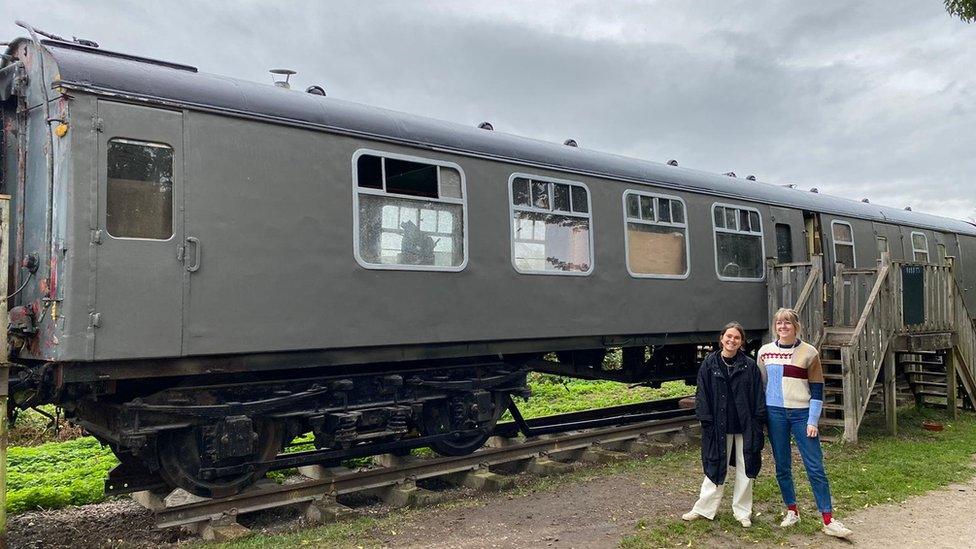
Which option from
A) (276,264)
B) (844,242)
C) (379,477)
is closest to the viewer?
(276,264)

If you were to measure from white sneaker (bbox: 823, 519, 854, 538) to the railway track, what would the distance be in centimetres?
280

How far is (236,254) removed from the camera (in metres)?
5.83

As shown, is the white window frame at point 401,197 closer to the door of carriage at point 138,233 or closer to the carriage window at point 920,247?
the door of carriage at point 138,233

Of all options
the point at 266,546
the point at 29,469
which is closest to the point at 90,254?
the point at 266,546

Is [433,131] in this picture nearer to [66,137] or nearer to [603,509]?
[66,137]

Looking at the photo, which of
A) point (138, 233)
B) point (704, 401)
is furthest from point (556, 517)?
point (138, 233)

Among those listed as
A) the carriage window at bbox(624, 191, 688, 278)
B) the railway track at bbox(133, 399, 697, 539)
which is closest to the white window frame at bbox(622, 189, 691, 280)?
the carriage window at bbox(624, 191, 688, 278)

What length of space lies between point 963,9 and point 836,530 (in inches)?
285

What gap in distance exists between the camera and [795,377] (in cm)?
568

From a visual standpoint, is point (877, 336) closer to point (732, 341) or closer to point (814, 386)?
point (814, 386)

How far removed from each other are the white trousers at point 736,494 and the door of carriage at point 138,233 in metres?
4.14

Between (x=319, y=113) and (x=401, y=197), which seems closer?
(x=319, y=113)

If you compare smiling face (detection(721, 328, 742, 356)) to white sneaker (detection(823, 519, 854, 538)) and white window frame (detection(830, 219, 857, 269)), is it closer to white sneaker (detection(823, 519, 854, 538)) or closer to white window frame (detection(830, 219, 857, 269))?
white sneaker (detection(823, 519, 854, 538))

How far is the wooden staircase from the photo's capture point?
959cm
